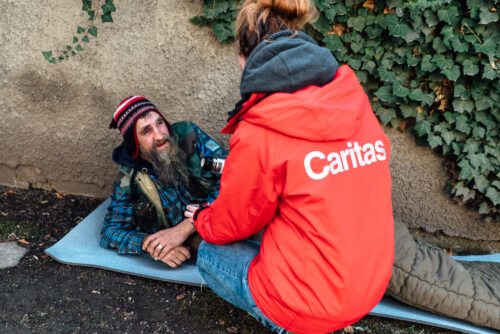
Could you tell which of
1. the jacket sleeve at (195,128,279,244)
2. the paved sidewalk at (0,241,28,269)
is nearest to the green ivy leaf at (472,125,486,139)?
the jacket sleeve at (195,128,279,244)

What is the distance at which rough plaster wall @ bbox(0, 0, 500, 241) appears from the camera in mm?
3115

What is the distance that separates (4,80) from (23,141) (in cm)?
47

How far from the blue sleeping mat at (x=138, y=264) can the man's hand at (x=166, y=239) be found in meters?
0.15

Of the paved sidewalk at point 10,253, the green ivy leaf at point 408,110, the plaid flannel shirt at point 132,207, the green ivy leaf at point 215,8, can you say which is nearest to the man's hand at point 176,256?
the plaid flannel shirt at point 132,207

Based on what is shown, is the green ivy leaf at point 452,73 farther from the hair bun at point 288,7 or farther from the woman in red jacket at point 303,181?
the hair bun at point 288,7

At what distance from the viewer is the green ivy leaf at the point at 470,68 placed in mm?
2717

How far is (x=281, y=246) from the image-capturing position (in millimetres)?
1882

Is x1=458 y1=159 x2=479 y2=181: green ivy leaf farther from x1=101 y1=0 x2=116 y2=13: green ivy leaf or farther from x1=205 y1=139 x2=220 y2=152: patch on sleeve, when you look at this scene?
x1=101 y1=0 x2=116 y2=13: green ivy leaf

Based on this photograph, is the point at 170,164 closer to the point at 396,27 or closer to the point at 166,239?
the point at 166,239

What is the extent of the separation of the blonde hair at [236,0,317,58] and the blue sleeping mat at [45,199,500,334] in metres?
1.42

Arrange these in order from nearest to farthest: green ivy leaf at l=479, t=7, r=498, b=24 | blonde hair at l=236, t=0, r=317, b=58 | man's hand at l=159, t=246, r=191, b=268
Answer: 1. blonde hair at l=236, t=0, r=317, b=58
2. green ivy leaf at l=479, t=7, r=498, b=24
3. man's hand at l=159, t=246, r=191, b=268

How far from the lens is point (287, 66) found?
171 cm

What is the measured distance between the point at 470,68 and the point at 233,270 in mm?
1783

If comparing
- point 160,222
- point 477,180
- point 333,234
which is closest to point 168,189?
point 160,222
